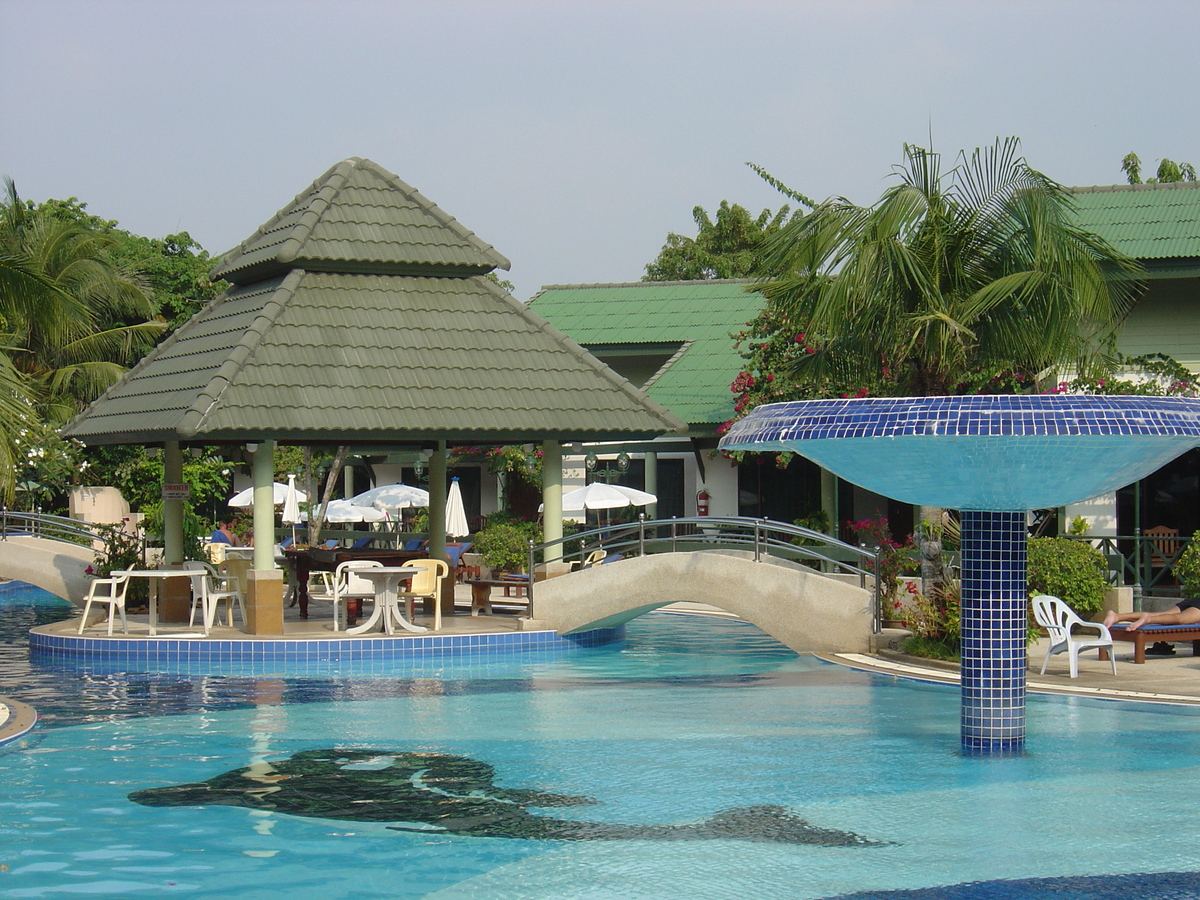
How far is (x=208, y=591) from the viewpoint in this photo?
18.9 metres

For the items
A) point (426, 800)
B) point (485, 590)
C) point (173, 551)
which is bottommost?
point (426, 800)

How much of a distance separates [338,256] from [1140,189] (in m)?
14.1

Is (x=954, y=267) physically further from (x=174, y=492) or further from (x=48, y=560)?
(x=48, y=560)

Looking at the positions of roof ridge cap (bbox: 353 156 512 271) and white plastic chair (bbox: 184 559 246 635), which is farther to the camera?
roof ridge cap (bbox: 353 156 512 271)

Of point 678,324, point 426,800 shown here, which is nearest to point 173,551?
point 426,800

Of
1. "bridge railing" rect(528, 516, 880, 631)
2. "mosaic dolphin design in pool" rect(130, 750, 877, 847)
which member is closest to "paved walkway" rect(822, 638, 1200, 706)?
"bridge railing" rect(528, 516, 880, 631)

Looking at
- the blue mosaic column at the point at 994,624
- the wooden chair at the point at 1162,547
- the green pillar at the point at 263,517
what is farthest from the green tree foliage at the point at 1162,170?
the blue mosaic column at the point at 994,624

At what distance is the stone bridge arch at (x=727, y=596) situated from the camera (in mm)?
17109

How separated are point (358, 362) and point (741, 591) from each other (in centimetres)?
635

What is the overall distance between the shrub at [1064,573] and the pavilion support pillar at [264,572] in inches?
390

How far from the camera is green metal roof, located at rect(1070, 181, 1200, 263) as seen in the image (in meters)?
20.6

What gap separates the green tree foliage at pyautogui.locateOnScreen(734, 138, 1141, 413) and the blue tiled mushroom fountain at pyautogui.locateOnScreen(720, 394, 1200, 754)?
5.04 meters

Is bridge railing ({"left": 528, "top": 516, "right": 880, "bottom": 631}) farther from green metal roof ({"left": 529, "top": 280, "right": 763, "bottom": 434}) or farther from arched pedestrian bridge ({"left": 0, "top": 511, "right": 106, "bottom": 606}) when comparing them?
arched pedestrian bridge ({"left": 0, "top": 511, "right": 106, "bottom": 606})

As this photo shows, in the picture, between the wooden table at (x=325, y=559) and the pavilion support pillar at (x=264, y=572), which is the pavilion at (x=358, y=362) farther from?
the wooden table at (x=325, y=559)
